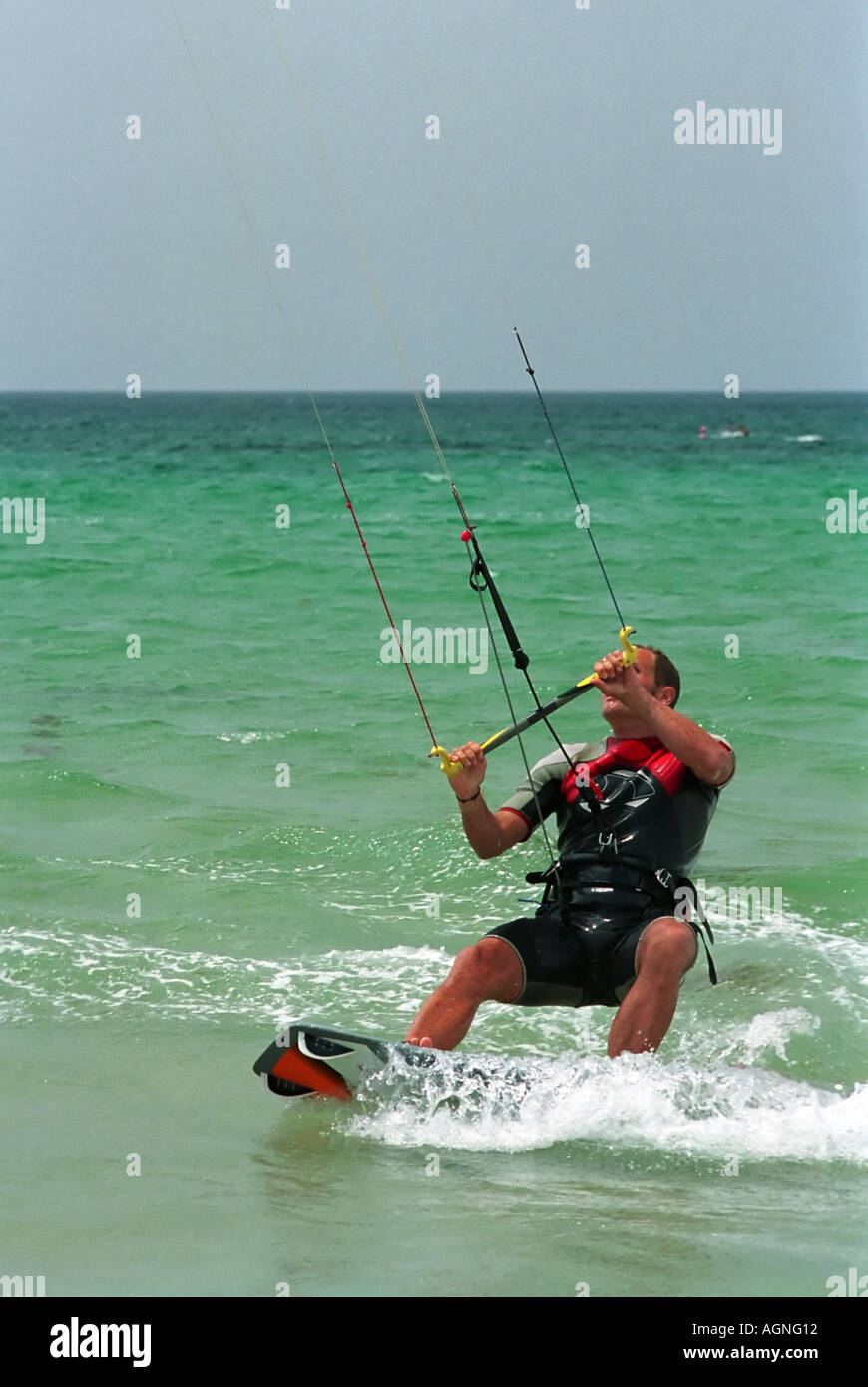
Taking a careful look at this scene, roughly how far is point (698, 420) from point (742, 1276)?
86.6 m

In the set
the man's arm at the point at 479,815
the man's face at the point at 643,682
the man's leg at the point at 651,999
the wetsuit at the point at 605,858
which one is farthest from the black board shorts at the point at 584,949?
the man's face at the point at 643,682

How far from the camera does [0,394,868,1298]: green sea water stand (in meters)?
4.45

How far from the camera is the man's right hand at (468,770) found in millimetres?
5512

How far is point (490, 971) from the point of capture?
5512 mm

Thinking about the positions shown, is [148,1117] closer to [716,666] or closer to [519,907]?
[519,907]

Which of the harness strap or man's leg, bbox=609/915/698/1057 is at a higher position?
the harness strap

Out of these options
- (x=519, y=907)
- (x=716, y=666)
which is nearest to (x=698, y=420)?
(x=716, y=666)

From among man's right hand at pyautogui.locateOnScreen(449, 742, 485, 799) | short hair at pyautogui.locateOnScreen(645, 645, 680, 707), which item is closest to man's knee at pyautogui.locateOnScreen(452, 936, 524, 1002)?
man's right hand at pyautogui.locateOnScreen(449, 742, 485, 799)

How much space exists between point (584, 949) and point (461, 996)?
0.45 m

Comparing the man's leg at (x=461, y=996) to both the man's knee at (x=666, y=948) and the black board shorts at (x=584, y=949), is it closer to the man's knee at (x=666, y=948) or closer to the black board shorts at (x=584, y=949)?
the black board shorts at (x=584, y=949)

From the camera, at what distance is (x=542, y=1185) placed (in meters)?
4.77

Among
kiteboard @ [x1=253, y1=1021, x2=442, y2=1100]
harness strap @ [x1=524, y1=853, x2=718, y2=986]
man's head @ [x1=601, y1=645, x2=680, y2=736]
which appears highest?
man's head @ [x1=601, y1=645, x2=680, y2=736]

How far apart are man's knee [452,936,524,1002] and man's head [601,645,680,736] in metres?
0.88

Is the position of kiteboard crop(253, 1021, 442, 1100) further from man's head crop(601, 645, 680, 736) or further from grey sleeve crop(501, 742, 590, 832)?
man's head crop(601, 645, 680, 736)
